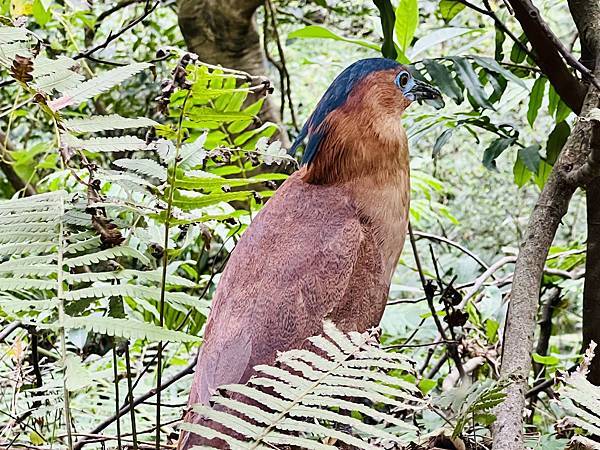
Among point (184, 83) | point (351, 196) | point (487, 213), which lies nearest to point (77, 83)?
point (184, 83)

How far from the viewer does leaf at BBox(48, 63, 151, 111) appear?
0.73 meters

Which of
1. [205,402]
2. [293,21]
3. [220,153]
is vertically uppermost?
[293,21]

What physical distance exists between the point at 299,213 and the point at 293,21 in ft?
9.37

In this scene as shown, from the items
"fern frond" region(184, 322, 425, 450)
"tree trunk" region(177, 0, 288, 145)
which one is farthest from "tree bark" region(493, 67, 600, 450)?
"tree trunk" region(177, 0, 288, 145)

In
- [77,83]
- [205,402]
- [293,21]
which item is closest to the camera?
[77,83]

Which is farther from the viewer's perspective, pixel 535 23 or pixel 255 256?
pixel 255 256

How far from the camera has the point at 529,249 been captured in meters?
0.97

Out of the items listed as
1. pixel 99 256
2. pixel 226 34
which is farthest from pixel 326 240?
pixel 226 34

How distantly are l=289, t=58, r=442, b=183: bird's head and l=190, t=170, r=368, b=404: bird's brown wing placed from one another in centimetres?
7

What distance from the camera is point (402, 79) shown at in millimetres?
1305

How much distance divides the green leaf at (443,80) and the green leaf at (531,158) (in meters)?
0.19

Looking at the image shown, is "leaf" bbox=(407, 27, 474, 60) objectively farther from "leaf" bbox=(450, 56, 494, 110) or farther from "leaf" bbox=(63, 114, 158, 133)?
"leaf" bbox=(63, 114, 158, 133)

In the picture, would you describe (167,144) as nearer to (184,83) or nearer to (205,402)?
(184,83)

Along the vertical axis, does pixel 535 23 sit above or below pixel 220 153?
above
